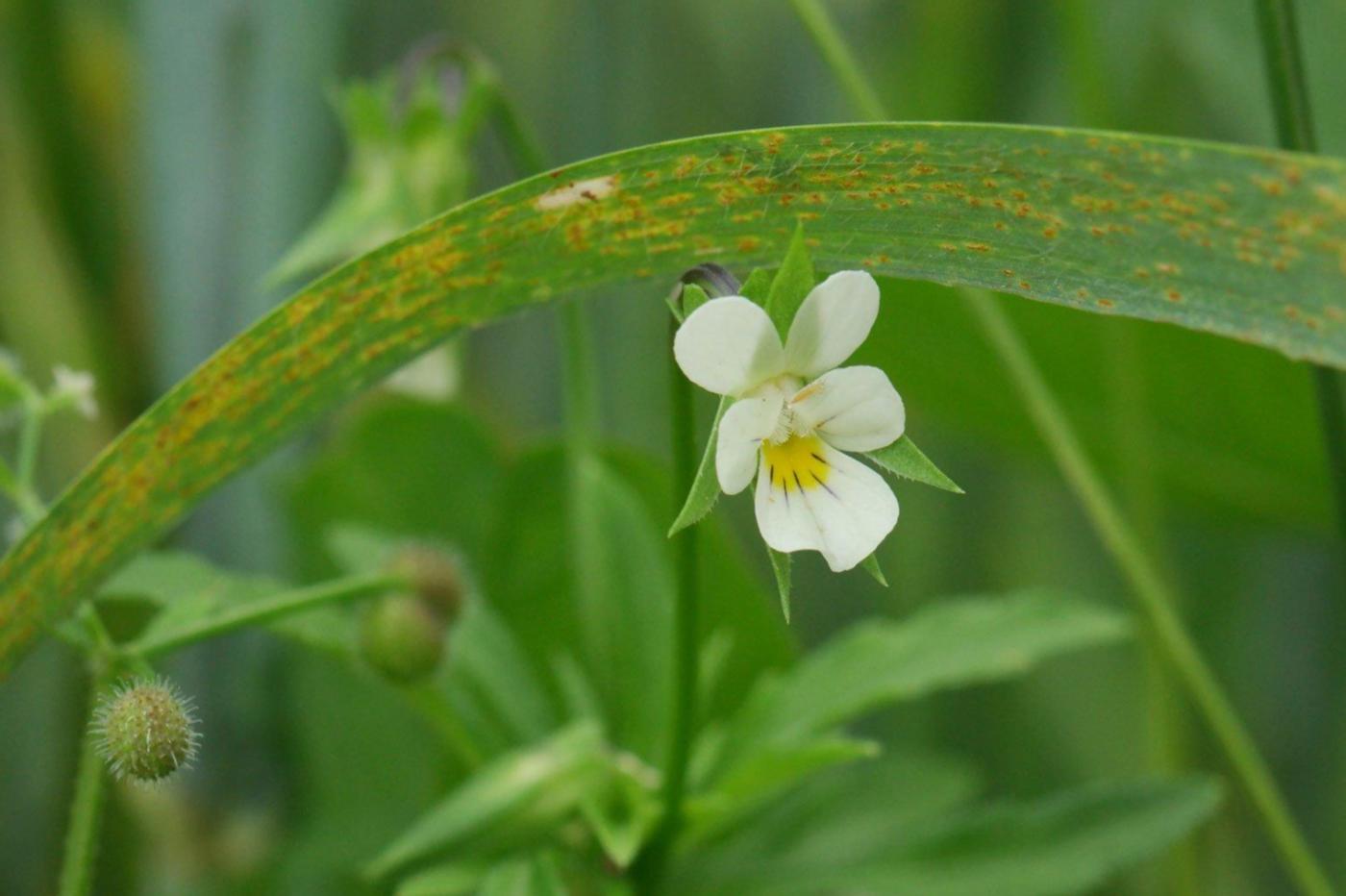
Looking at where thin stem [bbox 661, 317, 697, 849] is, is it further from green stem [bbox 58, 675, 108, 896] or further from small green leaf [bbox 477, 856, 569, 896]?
green stem [bbox 58, 675, 108, 896]

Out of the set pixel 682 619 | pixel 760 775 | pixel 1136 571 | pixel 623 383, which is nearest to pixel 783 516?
pixel 682 619

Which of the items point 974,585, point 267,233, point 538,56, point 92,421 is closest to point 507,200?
point 267,233

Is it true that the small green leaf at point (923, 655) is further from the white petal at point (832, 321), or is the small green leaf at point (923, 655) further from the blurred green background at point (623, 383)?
the white petal at point (832, 321)

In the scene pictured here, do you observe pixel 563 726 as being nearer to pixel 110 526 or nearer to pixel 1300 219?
pixel 110 526

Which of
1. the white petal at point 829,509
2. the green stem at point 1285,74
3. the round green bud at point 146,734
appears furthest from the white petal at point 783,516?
the green stem at point 1285,74

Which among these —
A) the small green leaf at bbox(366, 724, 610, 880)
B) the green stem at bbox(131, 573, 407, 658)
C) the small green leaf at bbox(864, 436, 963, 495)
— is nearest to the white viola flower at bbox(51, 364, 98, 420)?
the green stem at bbox(131, 573, 407, 658)

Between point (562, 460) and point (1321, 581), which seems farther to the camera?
point (1321, 581)
